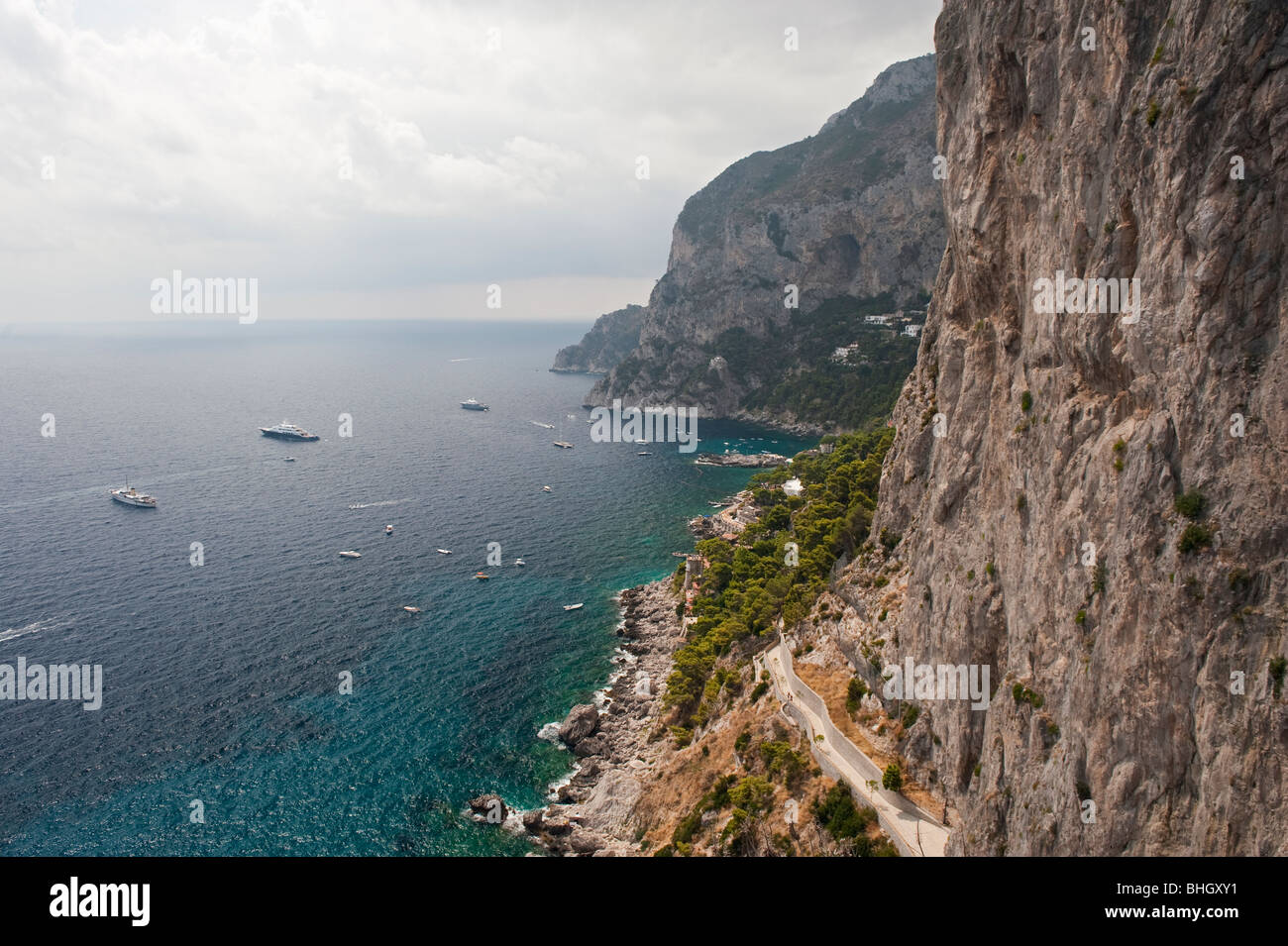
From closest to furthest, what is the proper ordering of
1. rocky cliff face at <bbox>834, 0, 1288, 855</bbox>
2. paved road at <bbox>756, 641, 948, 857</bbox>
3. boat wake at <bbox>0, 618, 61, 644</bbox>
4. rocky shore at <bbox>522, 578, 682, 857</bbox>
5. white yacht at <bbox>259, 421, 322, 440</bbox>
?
rocky cliff face at <bbox>834, 0, 1288, 855</bbox>
paved road at <bbox>756, 641, 948, 857</bbox>
rocky shore at <bbox>522, 578, 682, 857</bbox>
boat wake at <bbox>0, 618, 61, 644</bbox>
white yacht at <bbox>259, 421, 322, 440</bbox>

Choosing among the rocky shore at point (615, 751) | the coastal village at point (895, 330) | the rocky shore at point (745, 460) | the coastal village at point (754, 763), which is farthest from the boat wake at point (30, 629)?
the coastal village at point (895, 330)

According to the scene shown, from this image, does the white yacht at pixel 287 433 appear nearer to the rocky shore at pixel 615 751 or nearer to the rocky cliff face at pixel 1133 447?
the rocky shore at pixel 615 751

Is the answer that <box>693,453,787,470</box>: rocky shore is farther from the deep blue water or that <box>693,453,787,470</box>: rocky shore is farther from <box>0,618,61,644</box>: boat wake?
<box>0,618,61,644</box>: boat wake

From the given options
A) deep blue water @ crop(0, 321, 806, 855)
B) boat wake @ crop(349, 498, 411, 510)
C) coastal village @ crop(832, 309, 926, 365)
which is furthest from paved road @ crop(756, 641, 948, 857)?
coastal village @ crop(832, 309, 926, 365)

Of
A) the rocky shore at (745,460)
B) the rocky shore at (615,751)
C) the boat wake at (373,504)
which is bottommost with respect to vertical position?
the rocky shore at (615,751)

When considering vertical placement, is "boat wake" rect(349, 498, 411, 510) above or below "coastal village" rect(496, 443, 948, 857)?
above

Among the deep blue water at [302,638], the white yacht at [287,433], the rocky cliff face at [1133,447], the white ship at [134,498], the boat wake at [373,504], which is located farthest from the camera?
the white yacht at [287,433]
